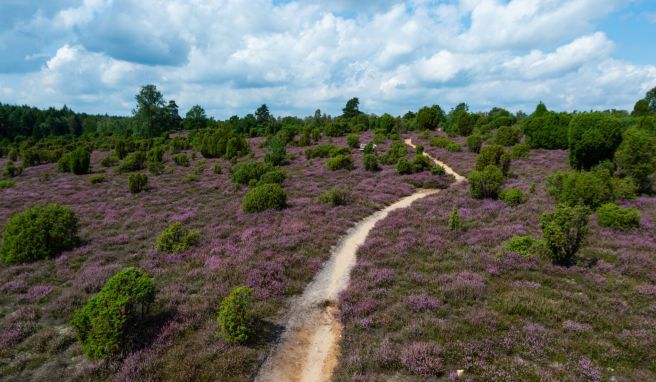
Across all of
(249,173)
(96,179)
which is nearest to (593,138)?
(249,173)

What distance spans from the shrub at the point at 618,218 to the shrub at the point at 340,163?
24031 millimetres

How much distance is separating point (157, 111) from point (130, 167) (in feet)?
165

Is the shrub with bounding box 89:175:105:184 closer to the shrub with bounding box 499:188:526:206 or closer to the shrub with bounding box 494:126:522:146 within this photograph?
the shrub with bounding box 499:188:526:206

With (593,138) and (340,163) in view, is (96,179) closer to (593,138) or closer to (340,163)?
(340,163)

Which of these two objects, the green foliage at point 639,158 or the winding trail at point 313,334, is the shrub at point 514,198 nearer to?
the green foliage at point 639,158

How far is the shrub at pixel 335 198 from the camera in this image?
23.9 m

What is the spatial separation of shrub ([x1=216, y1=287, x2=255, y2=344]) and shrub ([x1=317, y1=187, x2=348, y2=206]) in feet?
47.4

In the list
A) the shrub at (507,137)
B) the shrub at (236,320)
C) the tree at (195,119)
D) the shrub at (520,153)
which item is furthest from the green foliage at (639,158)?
the tree at (195,119)

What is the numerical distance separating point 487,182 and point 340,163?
16.9 m

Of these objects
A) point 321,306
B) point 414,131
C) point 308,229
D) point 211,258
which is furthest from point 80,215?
point 414,131

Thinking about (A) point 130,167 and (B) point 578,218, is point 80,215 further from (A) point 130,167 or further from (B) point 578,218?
(B) point 578,218

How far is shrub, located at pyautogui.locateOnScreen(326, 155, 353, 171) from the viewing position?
1474 inches

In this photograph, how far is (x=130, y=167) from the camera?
43.9 metres

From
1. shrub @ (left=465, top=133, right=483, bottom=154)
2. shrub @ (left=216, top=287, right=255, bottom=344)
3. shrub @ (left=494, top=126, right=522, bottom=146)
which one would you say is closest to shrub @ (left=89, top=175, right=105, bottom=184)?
shrub @ (left=216, top=287, right=255, bottom=344)
